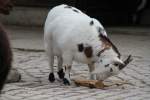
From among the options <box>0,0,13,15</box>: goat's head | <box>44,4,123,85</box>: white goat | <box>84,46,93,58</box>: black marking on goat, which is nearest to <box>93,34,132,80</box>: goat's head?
<box>44,4,123,85</box>: white goat

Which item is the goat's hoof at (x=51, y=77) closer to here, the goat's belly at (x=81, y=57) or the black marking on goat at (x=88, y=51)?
the goat's belly at (x=81, y=57)

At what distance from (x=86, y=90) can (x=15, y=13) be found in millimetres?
9399

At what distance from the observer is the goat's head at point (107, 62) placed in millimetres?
6850

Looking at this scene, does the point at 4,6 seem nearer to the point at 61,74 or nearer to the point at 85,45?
the point at 85,45

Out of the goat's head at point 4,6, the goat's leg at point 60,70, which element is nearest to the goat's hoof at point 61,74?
the goat's leg at point 60,70

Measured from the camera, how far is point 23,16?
15914mm

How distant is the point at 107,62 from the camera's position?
686 centimetres

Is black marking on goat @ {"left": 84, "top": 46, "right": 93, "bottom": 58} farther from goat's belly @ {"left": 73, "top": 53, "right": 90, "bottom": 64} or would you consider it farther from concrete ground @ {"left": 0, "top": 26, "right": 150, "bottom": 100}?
concrete ground @ {"left": 0, "top": 26, "right": 150, "bottom": 100}

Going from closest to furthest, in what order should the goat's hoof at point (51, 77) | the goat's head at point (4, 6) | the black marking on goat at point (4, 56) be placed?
the black marking on goat at point (4, 56)
the goat's head at point (4, 6)
the goat's hoof at point (51, 77)

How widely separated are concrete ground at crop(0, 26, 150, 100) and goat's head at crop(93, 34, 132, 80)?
26cm

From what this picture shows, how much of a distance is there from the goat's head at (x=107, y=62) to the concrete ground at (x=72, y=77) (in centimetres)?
26

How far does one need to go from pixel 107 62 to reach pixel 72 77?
3.89 ft

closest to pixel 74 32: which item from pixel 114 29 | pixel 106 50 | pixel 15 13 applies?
pixel 106 50

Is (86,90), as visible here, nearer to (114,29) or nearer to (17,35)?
(17,35)
